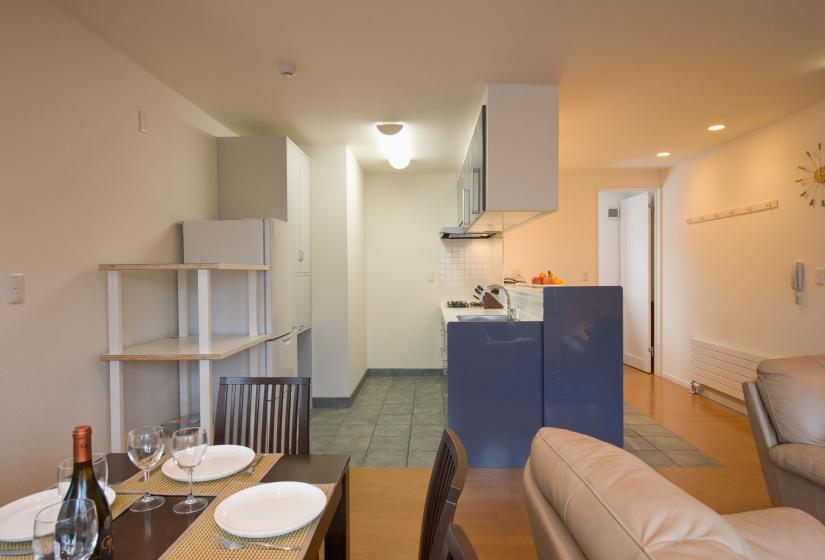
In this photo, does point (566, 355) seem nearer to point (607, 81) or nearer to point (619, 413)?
point (619, 413)

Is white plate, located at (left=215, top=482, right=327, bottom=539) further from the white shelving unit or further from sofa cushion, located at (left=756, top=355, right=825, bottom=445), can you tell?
sofa cushion, located at (left=756, top=355, right=825, bottom=445)

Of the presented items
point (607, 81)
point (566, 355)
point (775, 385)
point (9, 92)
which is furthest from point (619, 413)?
point (9, 92)

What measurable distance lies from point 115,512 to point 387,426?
2.83m

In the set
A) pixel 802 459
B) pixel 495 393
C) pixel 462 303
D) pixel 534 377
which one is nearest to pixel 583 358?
pixel 534 377

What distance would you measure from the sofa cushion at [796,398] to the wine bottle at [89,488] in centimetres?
243

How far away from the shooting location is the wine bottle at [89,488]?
893 millimetres

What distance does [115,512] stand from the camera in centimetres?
111

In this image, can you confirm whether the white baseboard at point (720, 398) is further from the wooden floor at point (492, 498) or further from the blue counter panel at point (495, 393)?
the blue counter panel at point (495, 393)

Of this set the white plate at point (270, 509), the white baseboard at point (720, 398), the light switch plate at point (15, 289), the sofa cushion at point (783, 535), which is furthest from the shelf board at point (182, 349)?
the white baseboard at point (720, 398)

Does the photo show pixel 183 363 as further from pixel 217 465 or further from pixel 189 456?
pixel 189 456

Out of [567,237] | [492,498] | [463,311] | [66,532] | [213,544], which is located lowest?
[492,498]

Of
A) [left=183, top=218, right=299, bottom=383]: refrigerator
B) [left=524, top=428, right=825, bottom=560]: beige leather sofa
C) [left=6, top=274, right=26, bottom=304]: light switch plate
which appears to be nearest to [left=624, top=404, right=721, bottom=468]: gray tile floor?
[left=524, top=428, right=825, bottom=560]: beige leather sofa

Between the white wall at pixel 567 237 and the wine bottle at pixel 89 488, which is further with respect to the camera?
the white wall at pixel 567 237

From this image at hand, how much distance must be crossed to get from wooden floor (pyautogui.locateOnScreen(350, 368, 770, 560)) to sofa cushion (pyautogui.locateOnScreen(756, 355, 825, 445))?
2.47 ft
